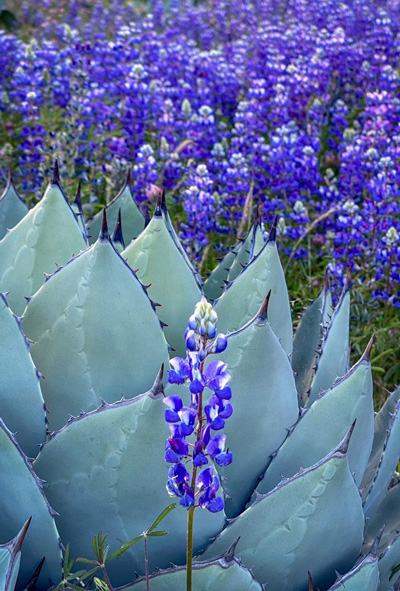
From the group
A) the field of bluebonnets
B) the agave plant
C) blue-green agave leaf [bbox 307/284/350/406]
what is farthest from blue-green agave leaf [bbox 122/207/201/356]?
the field of bluebonnets

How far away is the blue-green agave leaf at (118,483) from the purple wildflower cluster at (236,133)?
1979 mm

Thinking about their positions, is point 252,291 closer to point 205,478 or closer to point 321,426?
point 321,426

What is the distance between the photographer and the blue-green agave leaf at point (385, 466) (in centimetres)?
143

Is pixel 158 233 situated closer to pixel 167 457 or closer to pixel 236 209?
pixel 167 457

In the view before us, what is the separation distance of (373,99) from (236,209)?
4.00 feet

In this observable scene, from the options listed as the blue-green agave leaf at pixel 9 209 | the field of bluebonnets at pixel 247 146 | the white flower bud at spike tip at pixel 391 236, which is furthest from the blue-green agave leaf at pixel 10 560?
the white flower bud at spike tip at pixel 391 236

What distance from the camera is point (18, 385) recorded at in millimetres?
1214

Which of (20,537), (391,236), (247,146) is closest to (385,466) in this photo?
(20,537)

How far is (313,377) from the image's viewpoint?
147 centimetres

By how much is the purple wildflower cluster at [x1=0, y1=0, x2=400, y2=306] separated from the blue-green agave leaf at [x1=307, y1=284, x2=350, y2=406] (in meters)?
1.52

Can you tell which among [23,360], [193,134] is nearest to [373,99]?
[193,134]

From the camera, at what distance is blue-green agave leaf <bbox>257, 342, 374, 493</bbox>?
4.25ft

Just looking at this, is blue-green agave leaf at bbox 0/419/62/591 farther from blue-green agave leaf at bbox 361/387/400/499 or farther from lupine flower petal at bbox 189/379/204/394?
blue-green agave leaf at bbox 361/387/400/499

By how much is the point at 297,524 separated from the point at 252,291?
0.44m
